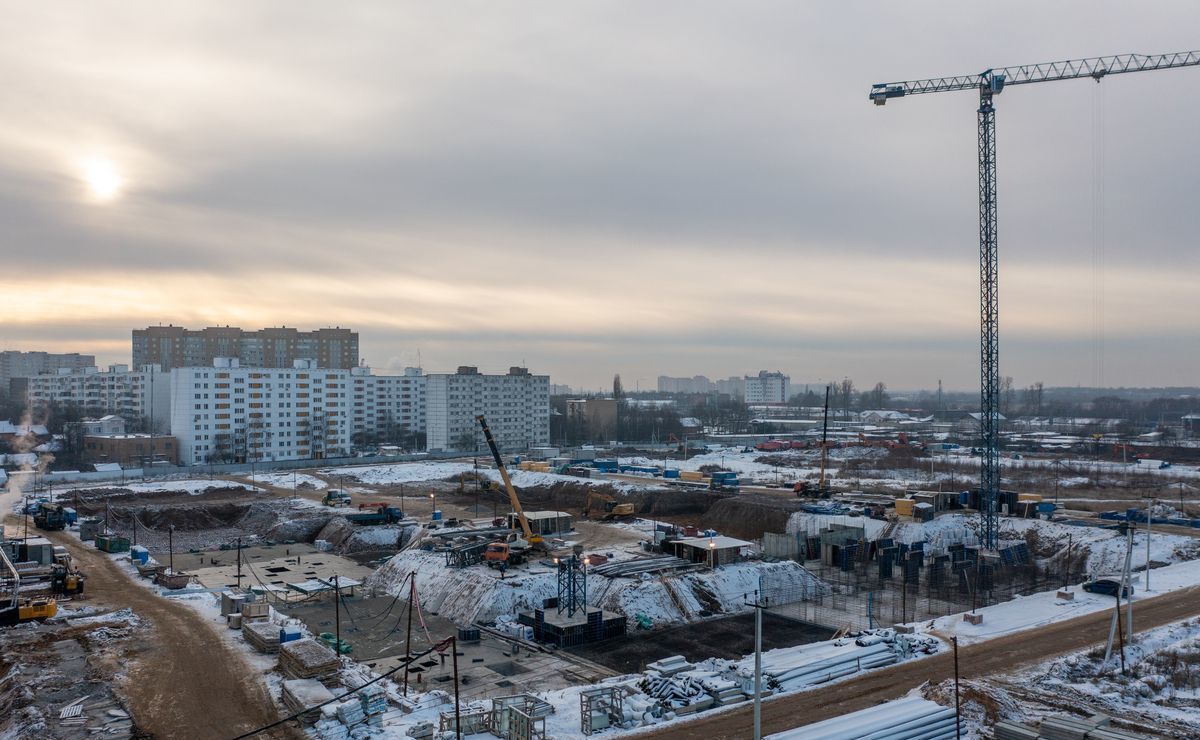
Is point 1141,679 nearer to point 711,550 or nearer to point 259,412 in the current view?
point 711,550

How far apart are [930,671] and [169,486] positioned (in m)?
51.3

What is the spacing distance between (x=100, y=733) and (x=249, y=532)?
3082cm

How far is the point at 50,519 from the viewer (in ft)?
131

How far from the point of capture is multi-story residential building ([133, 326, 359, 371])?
119562mm

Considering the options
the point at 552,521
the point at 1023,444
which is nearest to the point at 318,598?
the point at 552,521

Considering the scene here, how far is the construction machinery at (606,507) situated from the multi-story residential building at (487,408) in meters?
40.8

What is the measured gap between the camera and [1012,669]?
19719 mm

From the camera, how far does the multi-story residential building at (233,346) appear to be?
120 meters

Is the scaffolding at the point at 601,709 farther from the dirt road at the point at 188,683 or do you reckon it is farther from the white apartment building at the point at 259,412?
the white apartment building at the point at 259,412

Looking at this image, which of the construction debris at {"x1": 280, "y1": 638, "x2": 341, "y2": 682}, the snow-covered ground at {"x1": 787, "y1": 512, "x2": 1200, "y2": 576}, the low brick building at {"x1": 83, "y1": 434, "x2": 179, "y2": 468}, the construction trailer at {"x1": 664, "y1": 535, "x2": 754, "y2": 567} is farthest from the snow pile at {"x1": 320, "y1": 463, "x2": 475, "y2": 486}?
the construction debris at {"x1": 280, "y1": 638, "x2": 341, "y2": 682}

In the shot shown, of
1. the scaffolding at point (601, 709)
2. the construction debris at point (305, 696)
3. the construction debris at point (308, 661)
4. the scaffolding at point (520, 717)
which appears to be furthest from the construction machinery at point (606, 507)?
the scaffolding at point (520, 717)

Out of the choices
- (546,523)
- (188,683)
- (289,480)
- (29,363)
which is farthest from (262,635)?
(29,363)

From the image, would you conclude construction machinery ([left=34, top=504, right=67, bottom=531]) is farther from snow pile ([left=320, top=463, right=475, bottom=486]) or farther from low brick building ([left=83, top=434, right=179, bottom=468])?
low brick building ([left=83, top=434, right=179, bottom=468])

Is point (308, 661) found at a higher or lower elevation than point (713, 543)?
lower
